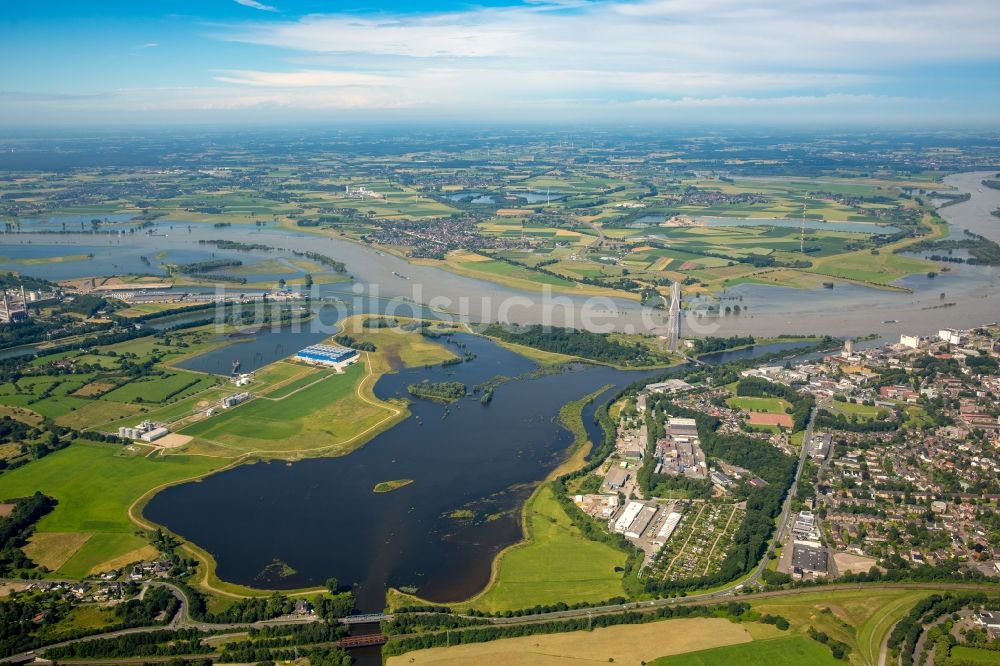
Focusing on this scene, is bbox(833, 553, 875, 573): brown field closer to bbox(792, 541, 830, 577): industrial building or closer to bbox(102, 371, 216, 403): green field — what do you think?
bbox(792, 541, 830, 577): industrial building

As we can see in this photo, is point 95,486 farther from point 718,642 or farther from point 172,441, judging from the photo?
point 718,642

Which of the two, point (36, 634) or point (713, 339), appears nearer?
point (36, 634)

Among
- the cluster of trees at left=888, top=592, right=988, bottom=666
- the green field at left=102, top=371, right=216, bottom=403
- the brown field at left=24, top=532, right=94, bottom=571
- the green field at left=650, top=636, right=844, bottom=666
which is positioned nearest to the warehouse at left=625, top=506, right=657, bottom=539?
the green field at left=650, top=636, right=844, bottom=666

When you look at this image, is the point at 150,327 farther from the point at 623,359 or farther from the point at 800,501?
the point at 800,501

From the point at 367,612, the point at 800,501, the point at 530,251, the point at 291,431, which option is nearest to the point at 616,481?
the point at 800,501

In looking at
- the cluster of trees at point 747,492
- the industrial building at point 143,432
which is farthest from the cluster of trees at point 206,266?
the cluster of trees at point 747,492
